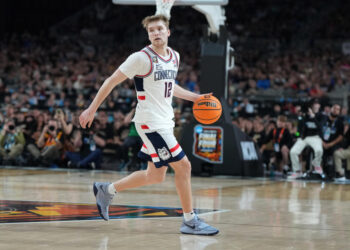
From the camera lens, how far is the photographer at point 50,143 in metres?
16.6

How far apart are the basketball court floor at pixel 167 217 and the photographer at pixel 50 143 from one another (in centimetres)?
408

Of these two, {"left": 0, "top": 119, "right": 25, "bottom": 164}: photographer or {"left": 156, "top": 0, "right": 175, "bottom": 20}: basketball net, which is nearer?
{"left": 156, "top": 0, "right": 175, "bottom": 20}: basketball net

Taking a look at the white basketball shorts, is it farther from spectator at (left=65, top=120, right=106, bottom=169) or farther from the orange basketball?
spectator at (left=65, top=120, right=106, bottom=169)

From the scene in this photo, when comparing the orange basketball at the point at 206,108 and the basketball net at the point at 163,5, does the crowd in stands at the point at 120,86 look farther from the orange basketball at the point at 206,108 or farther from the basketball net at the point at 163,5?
the orange basketball at the point at 206,108

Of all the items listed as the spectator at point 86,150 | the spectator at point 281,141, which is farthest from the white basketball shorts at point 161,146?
the spectator at point 281,141

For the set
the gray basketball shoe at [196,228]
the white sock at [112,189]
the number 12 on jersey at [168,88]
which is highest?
the number 12 on jersey at [168,88]

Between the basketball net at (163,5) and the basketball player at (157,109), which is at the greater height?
the basketball net at (163,5)

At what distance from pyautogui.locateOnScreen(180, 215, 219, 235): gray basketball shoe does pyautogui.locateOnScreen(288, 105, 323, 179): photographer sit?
8.93m

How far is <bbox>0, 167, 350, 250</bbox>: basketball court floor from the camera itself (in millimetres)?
5707

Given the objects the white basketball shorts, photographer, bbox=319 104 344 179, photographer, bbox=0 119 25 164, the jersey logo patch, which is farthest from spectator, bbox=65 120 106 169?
the jersey logo patch

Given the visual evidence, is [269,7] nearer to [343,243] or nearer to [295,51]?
[295,51]

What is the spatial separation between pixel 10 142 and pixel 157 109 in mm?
11337

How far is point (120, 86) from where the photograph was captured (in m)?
22.9

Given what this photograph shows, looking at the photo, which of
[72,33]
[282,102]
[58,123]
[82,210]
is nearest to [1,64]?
[72,33]
